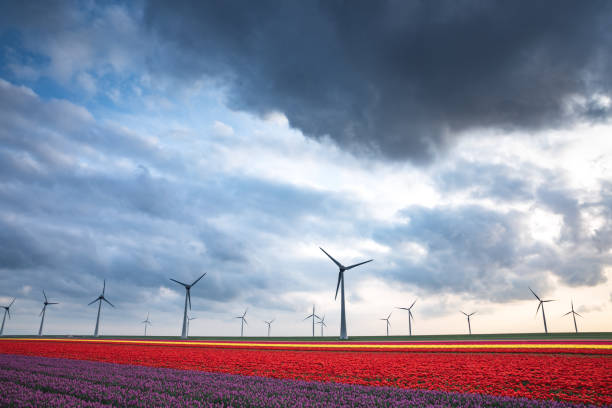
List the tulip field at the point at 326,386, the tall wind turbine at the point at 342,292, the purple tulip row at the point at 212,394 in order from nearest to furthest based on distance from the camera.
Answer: the purple tulip row at the point at 212,394 < the tulip field at the point at 326,386 < the tall wind turbine at the point at 342,292

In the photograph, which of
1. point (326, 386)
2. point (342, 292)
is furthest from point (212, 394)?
point (342, 292)

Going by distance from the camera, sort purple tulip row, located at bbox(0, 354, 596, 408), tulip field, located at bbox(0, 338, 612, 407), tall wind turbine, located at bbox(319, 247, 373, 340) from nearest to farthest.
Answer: purple tulip row, located at bbox(0, 354, 596, 408), tulip field, located at bbox(0, 338, 612, 407), tall wind turbine, located at bbox(319, 247, 373, 340)

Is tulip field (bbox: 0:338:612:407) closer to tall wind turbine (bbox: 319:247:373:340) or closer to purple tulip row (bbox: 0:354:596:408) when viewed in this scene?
purple tulip row (bbox: 0:354:596:408)

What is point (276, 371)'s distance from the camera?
80.7 ft

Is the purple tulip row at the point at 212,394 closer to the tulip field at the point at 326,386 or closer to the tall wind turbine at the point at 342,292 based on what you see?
the tulip field at the point at 326,386

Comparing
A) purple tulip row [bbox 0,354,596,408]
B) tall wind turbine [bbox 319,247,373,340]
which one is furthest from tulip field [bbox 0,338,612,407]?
tall wind turbine [bbox 319,247,373,340]

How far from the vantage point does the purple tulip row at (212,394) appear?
14.0 m

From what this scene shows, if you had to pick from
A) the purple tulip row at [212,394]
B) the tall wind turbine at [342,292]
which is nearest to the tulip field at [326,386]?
the purple tulip row at [212,394]

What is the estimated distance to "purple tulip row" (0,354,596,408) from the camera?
1396 centimetres

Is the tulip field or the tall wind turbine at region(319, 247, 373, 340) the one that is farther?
the tall wind turbine at region(319, 247, 373, 340)

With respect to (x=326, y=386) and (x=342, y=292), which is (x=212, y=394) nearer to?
(x=326, y=386)

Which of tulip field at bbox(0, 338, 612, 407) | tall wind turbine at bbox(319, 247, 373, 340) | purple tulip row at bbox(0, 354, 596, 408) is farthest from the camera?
tall wind turbine at bbox(319, 247, 373, 340)

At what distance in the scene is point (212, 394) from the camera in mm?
15820

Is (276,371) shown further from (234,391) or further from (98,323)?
(98,323)
